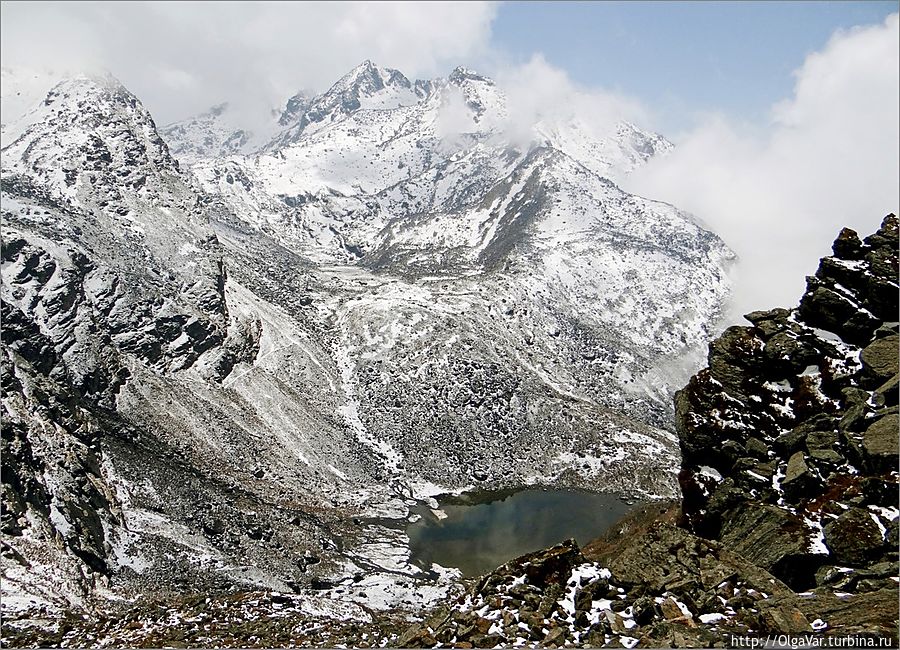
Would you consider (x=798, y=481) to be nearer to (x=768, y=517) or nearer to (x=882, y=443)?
(x=768, y=517)

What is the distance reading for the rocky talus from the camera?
22797 millimetres

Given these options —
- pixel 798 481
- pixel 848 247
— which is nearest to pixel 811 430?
pixel 798 481

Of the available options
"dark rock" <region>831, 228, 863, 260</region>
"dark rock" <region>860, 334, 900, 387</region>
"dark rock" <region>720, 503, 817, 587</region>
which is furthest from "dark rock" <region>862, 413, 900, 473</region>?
"dark rock" <region>831, 228, 863, 260</region>

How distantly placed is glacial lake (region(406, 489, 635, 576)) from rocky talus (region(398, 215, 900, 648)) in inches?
3613

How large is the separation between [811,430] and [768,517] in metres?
6.26

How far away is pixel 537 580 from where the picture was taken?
2789 centimetres

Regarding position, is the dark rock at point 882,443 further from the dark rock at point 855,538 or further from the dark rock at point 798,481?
the dark rock at point 855,538

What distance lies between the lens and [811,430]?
105 ft

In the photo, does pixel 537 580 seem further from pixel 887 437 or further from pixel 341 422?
pixel 341 422

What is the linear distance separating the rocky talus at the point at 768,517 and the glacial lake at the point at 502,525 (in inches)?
3613

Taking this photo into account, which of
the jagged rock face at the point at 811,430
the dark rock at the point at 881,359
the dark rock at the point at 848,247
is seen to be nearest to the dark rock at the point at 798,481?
the jagged rock face at the point at 811,430

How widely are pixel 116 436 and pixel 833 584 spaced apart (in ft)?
426

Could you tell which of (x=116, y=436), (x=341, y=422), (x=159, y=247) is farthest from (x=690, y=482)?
(x=159, y=247)

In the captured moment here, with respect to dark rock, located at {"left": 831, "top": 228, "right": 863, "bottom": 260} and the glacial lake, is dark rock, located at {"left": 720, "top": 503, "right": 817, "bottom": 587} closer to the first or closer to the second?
dark rock, located at {"left": 831, "top": 228, "right": 863, "bottom": 260}
